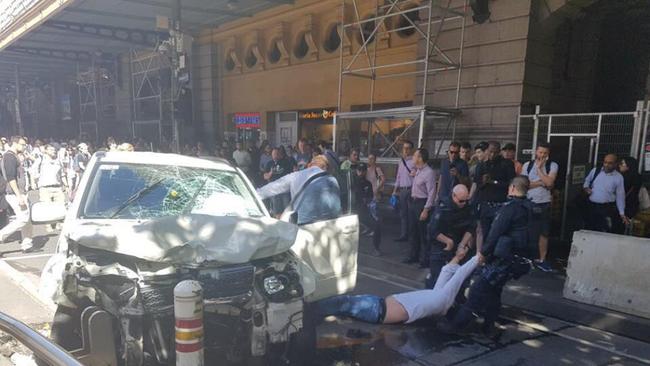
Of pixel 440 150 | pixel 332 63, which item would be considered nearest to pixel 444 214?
pixel 440 150

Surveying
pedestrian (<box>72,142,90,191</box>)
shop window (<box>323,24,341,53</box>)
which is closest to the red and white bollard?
pedestrian (<box>72,142,90,191</box>)

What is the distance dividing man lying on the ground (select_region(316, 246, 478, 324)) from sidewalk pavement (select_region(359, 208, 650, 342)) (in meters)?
1.33

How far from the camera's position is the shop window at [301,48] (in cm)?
1401

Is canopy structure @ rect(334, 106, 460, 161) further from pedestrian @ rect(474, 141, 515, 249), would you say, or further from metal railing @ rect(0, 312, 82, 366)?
metal railing @ rect(0, 312, 82, 366)

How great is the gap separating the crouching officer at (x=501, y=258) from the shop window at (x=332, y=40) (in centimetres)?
974

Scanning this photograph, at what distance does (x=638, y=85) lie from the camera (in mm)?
9750

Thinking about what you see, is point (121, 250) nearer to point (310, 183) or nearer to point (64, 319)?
point (64, 319)

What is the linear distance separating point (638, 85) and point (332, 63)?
7603 mm

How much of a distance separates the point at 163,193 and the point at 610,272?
4.88 metres

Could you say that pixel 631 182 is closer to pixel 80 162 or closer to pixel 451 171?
pixel 451 171

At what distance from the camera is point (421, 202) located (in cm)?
659

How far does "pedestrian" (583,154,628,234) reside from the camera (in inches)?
246

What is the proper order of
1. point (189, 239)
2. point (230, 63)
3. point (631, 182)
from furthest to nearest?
point (230, 63) < point (631, 182) < point (189, 239)

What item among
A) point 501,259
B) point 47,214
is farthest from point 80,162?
point 501,259
